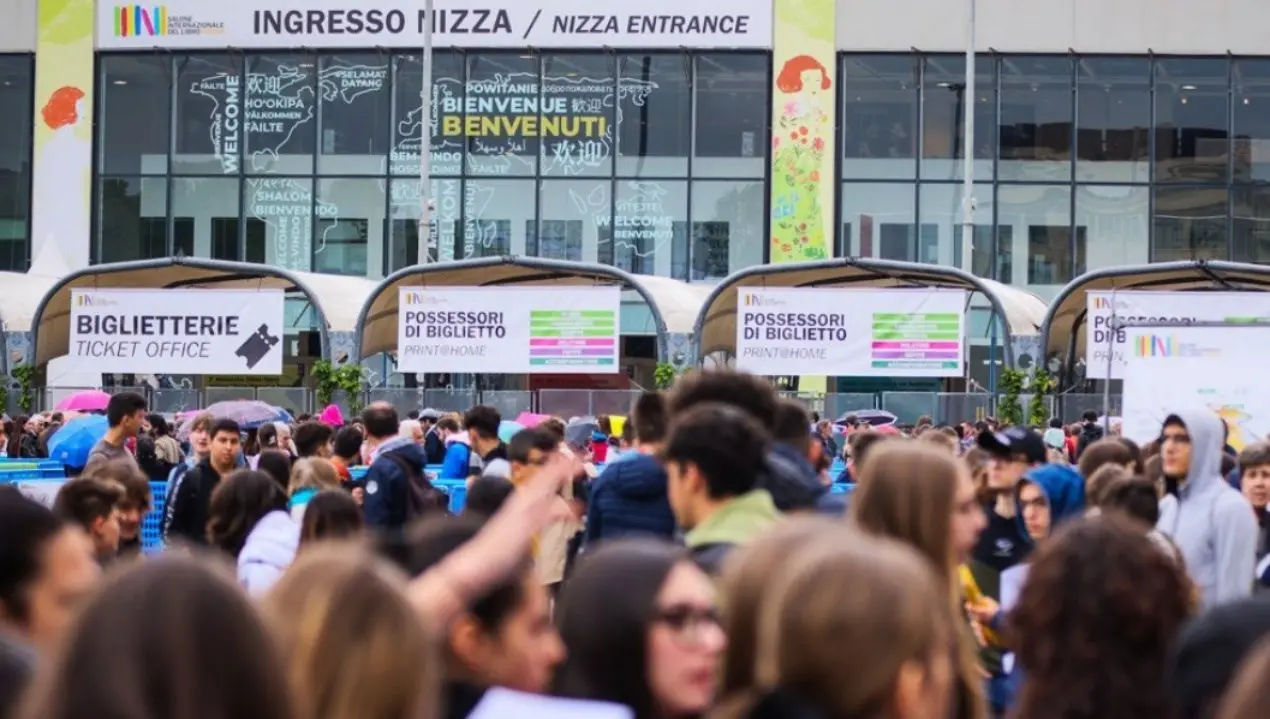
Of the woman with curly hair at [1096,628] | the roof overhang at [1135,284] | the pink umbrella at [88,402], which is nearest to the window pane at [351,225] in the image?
the roof overhang at [1135,284]

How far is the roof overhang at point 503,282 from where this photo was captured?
29.5m

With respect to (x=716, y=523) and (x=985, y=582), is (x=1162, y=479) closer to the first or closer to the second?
(x=985, y=582)

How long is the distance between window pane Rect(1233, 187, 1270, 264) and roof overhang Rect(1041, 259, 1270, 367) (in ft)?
33.4

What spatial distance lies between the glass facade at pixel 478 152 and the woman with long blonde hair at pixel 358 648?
131ft

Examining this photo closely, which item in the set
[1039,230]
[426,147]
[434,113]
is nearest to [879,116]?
[1039,230]

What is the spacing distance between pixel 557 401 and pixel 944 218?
15877 mm

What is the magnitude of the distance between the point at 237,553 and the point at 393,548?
4057 millimetres

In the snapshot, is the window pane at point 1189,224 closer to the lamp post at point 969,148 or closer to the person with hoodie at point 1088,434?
the lamp post at point 969,148

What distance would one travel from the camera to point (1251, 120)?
140 ft

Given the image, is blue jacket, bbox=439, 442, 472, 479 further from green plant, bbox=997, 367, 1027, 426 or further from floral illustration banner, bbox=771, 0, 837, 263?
floral illustration banner, bbox=771, 0, 837, 263

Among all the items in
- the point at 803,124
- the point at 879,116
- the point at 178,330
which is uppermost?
the point at 879,116

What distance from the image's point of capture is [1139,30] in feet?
139

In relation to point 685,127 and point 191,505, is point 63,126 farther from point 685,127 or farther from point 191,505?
point 191,505

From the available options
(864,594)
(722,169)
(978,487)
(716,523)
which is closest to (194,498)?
(978,487)
